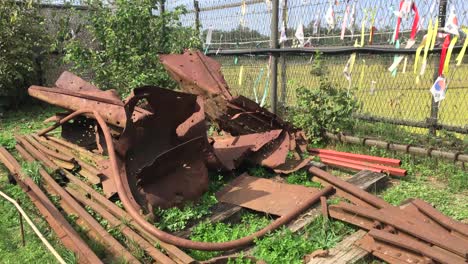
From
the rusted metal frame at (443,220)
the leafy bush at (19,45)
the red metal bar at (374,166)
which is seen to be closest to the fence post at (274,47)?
the red metal bar at (374,166)

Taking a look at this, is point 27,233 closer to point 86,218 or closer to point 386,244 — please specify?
point 86,218

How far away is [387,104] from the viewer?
611 centimetres

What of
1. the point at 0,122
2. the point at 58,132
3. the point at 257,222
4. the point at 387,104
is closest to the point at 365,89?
the point at 387,104

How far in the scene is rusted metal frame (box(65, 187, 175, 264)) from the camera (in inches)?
130

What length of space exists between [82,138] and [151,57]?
6.58ft

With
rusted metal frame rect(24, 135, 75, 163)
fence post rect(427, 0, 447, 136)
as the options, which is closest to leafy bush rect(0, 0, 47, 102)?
rusted metal frame rect(24, 135, 75, 163)

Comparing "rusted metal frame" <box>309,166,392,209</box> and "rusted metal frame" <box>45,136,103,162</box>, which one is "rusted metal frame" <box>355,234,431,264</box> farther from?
"rusted metal frame" <box>45,136,103,162</box>

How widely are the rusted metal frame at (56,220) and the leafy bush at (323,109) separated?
3.73m

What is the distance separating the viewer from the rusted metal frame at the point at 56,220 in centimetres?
336

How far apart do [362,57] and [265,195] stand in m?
2.86

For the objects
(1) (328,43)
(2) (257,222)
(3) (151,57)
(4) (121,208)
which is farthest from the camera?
(3) (151,57)

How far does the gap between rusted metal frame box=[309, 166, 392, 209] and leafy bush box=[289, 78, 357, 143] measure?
1.59 metres

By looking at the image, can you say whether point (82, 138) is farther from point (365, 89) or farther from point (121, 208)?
point (365, 89)

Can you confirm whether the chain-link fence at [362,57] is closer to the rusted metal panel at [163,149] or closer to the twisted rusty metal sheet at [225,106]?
the twisted rusty metal sheet at [225,106]
